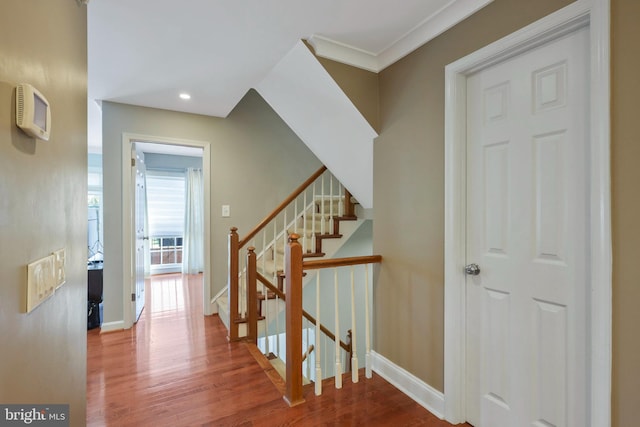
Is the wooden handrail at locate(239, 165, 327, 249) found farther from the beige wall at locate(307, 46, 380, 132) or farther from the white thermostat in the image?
the white thermostat

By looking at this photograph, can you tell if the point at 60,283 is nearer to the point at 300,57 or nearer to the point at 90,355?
the point at 300,57

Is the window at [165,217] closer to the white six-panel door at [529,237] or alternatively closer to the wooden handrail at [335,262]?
the wooden handrail at [335,262]

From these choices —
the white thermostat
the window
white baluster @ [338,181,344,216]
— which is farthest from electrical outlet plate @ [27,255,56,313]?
the window

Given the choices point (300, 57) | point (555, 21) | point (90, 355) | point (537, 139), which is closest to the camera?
point (555, 21)

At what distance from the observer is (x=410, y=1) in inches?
63.1

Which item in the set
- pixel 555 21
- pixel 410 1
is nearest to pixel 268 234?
pixel 410 1

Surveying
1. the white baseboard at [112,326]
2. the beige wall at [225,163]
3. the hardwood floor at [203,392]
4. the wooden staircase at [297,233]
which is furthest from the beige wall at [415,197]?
the white baseboard at [112,326]

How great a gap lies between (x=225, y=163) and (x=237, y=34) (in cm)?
181

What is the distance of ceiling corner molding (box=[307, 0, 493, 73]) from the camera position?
1.59 meters

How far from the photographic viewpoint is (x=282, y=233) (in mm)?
3354

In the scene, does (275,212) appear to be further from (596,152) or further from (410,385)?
(596,152)

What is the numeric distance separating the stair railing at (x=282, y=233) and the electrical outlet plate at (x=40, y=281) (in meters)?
1.92

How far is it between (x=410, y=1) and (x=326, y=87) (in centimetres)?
78

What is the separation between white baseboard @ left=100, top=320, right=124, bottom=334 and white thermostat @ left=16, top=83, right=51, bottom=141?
290cm
